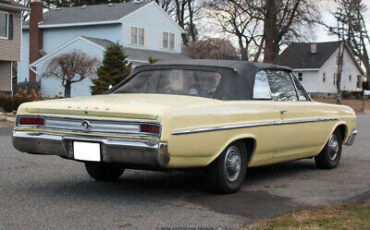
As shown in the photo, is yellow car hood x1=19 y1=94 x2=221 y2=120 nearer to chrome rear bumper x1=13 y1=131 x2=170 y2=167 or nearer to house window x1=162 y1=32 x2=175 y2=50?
chrome rear bumper x1=13 y1=131 x2=170 y2=167

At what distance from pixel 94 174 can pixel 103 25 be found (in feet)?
105

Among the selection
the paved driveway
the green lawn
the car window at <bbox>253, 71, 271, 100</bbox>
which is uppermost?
the car window at <bbox>253, 71, 271, 100</bbox>

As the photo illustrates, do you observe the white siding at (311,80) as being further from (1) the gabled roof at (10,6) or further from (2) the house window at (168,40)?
(1) the gabled roof at (10,6)

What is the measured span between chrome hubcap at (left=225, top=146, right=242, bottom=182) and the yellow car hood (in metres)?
0.56

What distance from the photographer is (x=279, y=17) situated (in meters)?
44.1

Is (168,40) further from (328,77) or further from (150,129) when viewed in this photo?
(150,129)

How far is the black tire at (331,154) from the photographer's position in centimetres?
835

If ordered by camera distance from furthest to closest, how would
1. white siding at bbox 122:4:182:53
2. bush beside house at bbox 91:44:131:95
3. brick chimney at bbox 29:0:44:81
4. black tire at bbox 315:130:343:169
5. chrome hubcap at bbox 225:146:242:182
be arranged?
brick chimney at bbox 29:0:44:81
white siding at bbox 122:4:182:53
bush beside house at bbox 91:44:131:95
black tire at bbox 315:130:343:169
chrome hubcap at bbox 225:146:242:182

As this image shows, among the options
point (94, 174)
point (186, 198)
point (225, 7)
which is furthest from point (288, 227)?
point (225, 7)

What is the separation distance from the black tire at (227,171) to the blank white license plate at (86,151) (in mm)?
1190

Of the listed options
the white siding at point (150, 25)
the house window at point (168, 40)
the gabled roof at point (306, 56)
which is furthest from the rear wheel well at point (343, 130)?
the gabled roof at point (306, 56)

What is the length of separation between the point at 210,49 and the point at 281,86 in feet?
128

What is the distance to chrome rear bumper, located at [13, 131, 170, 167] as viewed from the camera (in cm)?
536

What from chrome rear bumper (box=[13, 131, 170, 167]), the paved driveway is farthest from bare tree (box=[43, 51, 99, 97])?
chrome rear bumper (box=[13, 131, 170, 167])
